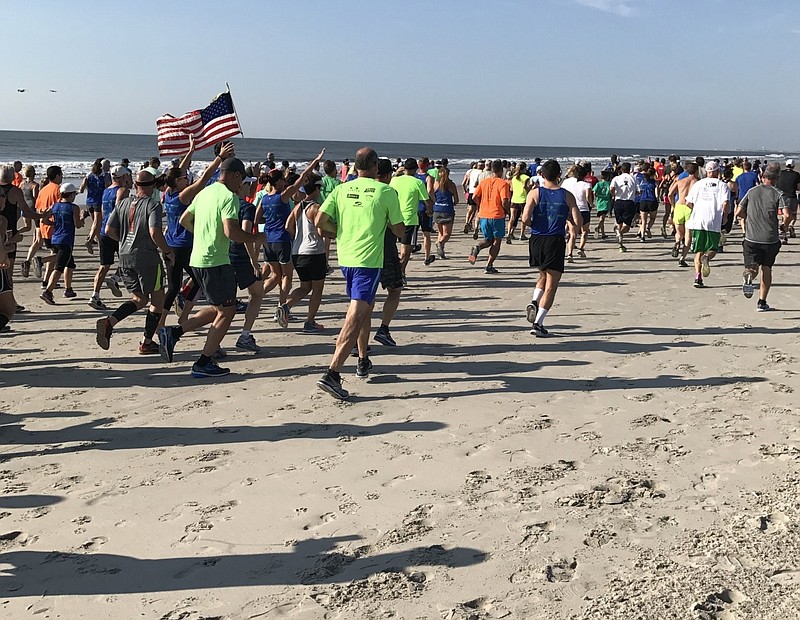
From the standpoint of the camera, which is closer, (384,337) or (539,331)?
(384,337)

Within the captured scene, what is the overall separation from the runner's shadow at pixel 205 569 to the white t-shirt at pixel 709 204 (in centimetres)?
883

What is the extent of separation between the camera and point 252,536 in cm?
384

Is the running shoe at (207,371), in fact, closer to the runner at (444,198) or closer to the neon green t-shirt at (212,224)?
the neon green t-shirt at (212,224)

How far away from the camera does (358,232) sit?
606 cm

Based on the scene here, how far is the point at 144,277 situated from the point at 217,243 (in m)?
1.17

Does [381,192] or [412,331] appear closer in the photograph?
[381,192]

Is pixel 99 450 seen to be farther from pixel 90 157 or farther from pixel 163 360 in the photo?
pixel 90 157

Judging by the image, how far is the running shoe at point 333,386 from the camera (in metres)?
6.02

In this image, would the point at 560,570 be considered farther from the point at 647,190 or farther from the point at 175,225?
the point at 647,190

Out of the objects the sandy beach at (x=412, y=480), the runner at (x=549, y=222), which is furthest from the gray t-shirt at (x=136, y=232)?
the runner at (x=549, y=222)

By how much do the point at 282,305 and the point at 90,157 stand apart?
6154cm

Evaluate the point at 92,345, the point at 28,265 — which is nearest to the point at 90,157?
the point at 28,265

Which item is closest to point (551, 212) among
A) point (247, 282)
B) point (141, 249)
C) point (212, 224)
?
point (247, 282)

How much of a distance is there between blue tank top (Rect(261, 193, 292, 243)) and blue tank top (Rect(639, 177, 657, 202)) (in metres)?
10.8
